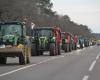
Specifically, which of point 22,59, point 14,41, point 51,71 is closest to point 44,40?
point 22,59

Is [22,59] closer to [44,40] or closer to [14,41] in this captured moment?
[14,41]

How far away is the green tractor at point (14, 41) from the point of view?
95.2 ft

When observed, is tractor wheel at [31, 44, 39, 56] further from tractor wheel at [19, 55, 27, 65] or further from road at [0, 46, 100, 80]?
tractor wheel at [19, 55, 27, 65]

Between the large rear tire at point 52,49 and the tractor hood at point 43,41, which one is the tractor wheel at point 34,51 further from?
the large rear tire at point 52,49

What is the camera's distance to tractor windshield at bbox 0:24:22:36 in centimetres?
2992

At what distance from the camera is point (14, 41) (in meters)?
29.5

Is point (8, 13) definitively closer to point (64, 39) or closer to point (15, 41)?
point (64, 39)

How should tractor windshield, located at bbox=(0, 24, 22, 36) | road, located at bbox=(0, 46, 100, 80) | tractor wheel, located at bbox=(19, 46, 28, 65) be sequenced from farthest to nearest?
tractor windshield, located at bbox=(0, 24, 22, 36) → tractor wheel, located at bbox=(19, 46, 28, 65) → road, located at bbox=(0, 46, 100, 80)

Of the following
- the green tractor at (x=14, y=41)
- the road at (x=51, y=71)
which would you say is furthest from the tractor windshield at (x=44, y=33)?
the green tractor at (x=14, y=41)

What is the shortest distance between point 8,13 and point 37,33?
27292 mm

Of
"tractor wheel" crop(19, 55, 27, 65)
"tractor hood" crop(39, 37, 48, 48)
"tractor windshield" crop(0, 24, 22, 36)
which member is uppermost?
"tractor windshield" crop(0, 24, 22, 36)

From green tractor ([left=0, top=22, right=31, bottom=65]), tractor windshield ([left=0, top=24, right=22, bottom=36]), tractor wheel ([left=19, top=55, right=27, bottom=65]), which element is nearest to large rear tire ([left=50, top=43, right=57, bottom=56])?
green tractor ([left=0, top=22, right=31, bottom=65])

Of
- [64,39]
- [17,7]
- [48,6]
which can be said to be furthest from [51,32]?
[48,6]

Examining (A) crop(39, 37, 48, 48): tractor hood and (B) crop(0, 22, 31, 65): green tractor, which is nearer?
(B) crop(0, 22, 31, 65): green tractor
